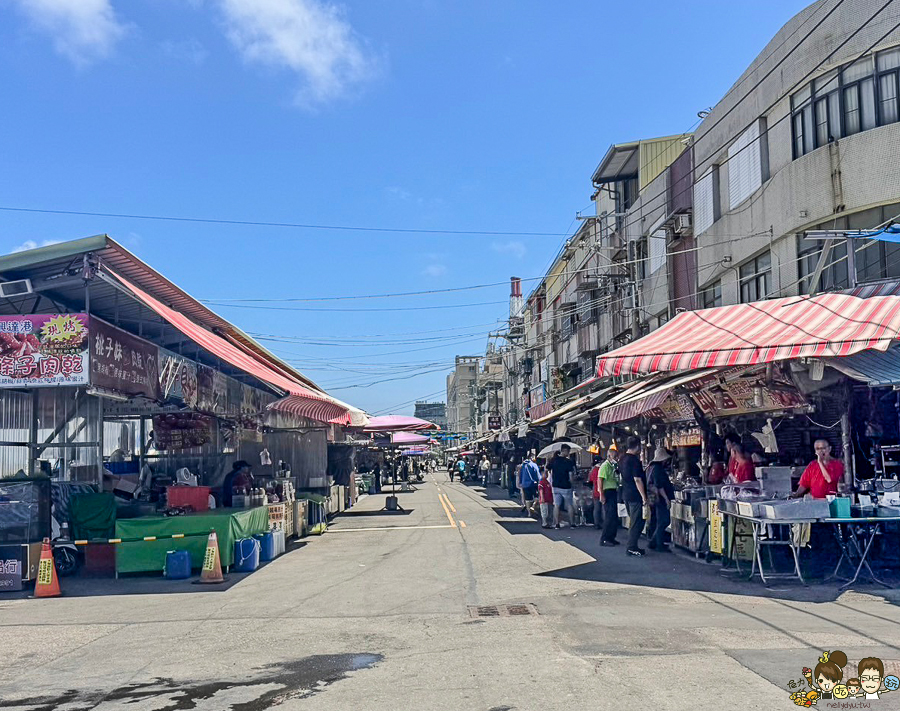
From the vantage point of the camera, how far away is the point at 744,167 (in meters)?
22.3

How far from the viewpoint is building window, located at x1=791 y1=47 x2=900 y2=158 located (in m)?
17.3

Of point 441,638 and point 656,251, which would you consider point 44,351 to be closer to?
point 441,638

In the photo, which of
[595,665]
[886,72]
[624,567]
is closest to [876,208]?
[886,72]

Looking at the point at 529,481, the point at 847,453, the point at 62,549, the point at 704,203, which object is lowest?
the point at 62,549

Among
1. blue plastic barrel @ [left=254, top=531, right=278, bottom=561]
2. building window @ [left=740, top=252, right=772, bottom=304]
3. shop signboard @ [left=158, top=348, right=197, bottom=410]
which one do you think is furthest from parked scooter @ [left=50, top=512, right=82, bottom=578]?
building window @ [left=740, top=252, right=772, bottom=304]

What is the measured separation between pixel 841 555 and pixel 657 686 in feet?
21.9

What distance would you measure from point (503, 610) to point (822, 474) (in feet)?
17.2

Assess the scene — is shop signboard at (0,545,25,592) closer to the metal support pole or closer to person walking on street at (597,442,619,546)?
person walking on street at (597,442,619,546)

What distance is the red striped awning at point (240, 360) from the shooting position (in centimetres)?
1302

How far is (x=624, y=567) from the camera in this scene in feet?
43.8

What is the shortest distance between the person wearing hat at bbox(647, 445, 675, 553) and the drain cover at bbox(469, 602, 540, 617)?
19.0 ft

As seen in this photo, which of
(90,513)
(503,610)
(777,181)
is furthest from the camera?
(777,181)

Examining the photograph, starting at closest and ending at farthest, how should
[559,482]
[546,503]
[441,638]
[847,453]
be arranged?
[441,638] → [847,453] → [559,482] → [546,503]

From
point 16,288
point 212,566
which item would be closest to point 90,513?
point 212,566
